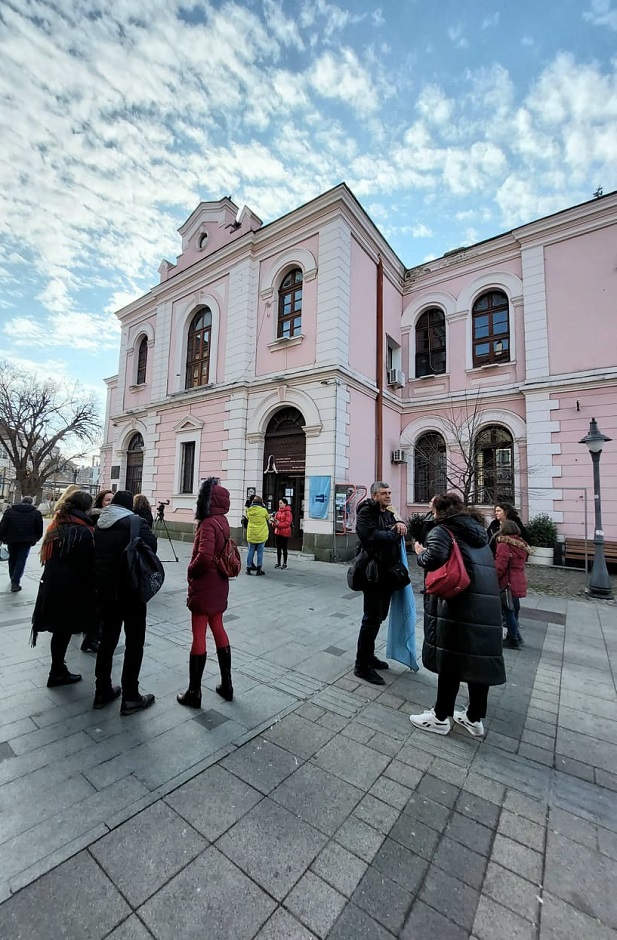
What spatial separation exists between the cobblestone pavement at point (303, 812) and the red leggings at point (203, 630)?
492 millimetres

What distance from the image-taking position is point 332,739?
2.88 m

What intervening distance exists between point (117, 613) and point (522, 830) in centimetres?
301

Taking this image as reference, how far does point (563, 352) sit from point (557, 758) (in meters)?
12.5

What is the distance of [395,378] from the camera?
47.8ft

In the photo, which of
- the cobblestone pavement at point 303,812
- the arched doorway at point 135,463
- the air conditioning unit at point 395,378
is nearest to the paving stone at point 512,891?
the cobblestone pavement at point 303,812

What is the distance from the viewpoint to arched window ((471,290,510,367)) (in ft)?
44.9

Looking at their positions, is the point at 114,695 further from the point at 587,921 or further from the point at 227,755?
the point at 587,921

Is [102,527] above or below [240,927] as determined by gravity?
above

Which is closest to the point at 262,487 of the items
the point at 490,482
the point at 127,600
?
the point at 490,482

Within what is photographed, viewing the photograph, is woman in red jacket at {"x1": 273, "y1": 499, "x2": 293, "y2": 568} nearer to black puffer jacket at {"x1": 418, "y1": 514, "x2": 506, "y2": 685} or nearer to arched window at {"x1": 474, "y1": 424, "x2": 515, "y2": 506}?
arched window at {"x1": 474, "y1": 424, "x2": 515, "y2": 506}

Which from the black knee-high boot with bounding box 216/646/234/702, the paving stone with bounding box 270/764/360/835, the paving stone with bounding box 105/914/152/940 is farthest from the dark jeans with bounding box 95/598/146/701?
the paving stone with bounding box 105/914/152/940

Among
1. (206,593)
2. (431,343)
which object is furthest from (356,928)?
(431,343)

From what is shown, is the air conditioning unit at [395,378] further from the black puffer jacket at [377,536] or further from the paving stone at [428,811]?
the paving stone at [428,811]

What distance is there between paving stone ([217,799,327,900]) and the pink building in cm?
895
